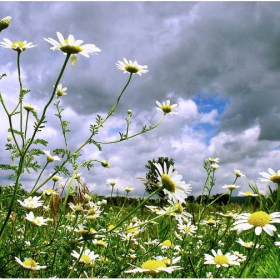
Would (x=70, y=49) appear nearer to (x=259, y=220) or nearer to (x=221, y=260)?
(x=259, y=220)

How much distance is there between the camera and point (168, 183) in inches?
71.7

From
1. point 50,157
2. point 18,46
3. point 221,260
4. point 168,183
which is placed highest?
point 18,46

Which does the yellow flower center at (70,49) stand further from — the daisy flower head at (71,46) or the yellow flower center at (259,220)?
the yellow flower center at (259,220)

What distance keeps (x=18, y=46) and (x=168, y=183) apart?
1333mm

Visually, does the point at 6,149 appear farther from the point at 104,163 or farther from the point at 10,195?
the point at 104,163

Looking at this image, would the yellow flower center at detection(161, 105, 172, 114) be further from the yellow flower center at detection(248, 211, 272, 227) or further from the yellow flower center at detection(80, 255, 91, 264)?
the yellow flower center at detection(248, 211, 272, 227)

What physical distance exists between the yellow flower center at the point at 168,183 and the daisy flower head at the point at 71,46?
826 millimetres

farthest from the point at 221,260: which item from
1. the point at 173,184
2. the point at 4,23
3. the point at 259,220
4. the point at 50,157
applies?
the point at 4,23

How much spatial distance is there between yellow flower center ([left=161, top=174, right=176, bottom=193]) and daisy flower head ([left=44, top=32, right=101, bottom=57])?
0.83 meters

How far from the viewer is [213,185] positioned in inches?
159

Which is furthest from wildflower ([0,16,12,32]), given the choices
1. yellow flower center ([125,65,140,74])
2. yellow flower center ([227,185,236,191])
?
yellow flower center ([227,185,236,191])

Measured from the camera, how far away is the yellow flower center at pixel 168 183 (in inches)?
71.7

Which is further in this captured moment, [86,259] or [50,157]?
[50,157]

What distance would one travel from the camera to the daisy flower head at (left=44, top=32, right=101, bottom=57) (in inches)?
86.0
